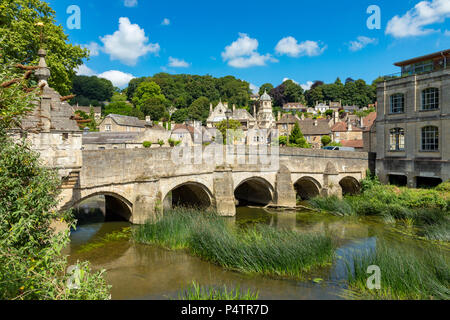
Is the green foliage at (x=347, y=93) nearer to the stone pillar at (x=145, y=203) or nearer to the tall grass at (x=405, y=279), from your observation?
the stone pillar at (x=145, y=203)

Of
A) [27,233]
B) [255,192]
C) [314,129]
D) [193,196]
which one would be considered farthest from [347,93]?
[27,233]

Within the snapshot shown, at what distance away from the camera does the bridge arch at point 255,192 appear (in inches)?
904

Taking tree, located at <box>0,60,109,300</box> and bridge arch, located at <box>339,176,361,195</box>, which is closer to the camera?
tree, located at <box>0,60,109,300</box>

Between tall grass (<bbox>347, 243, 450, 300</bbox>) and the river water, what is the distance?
0.72 meters

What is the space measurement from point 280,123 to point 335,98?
182 feet

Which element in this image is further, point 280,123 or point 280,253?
Result: point 280,123

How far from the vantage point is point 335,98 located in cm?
11662

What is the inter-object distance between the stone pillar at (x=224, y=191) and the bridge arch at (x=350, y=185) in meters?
11.9

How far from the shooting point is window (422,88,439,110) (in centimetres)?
2156

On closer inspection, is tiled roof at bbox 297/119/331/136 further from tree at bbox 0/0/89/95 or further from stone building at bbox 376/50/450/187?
tree at bbox 0/0/89/95

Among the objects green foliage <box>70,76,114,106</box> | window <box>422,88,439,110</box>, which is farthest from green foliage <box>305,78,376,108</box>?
window <box>422,88,439,110</box>

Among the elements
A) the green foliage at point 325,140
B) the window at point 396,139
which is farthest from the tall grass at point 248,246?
the green foliage at point 325,140
